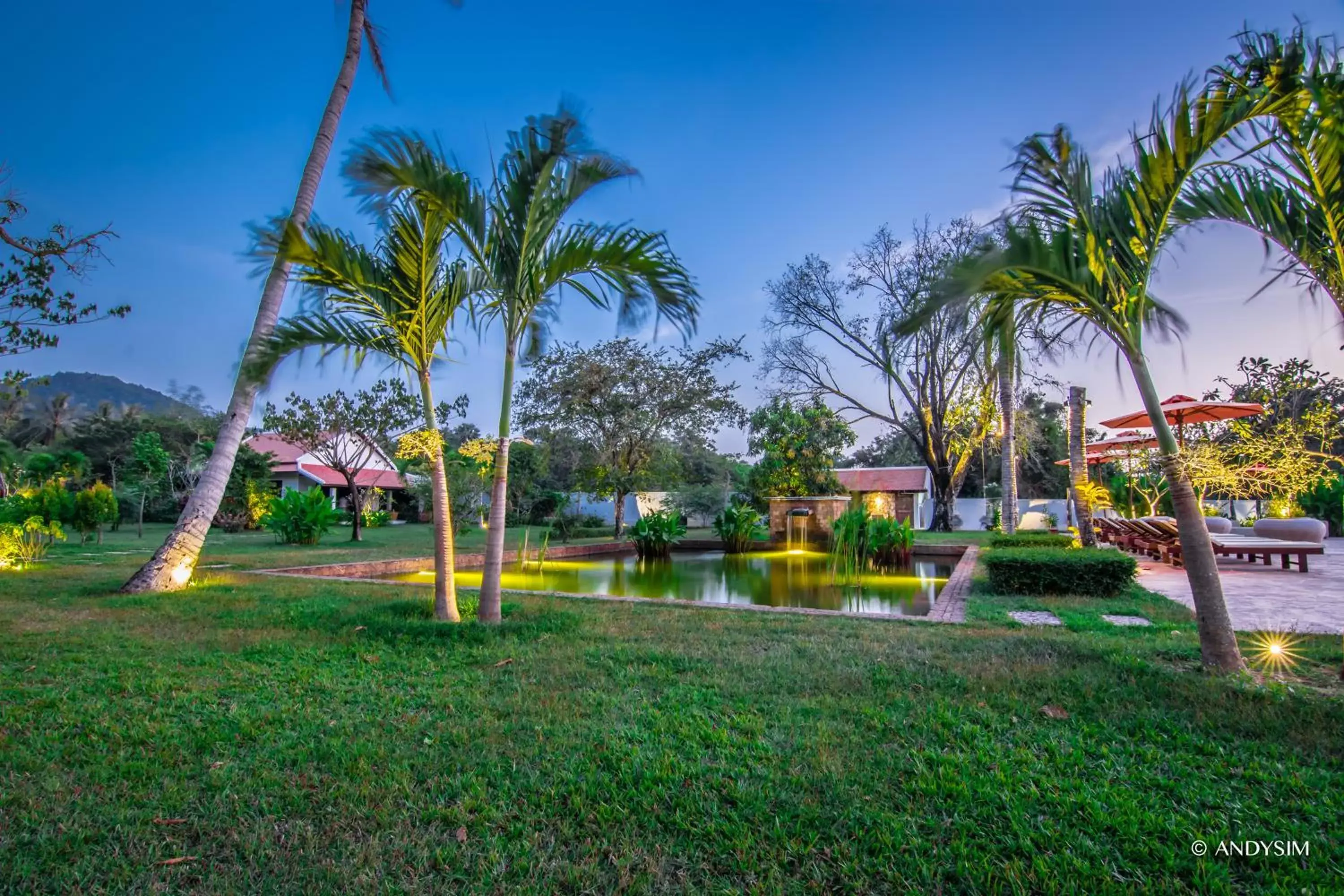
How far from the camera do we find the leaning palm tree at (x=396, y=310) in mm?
4551

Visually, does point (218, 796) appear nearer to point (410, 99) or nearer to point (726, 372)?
point (410, 99)

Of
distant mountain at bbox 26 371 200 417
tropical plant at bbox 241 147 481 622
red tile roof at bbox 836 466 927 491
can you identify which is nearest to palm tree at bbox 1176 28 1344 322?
tropical plant at bbox 241 147 481 622

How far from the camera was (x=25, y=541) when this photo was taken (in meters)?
8.95

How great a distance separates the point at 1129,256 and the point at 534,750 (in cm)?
412

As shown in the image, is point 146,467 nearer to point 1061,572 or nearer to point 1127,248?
point 1061,572

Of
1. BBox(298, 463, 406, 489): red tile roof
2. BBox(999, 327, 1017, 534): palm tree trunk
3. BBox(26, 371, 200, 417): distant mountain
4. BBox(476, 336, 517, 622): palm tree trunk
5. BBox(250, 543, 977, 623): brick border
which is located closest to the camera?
BBox(476, 336, 517, 622): palm tree trunk

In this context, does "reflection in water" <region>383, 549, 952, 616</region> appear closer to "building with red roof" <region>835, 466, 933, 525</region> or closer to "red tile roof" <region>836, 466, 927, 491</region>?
"building with red roof" <region>835, 466, 933, 525</region>

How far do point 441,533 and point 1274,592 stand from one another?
859 centimetres

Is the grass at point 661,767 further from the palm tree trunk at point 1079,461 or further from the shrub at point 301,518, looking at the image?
the shrub at point 301,518

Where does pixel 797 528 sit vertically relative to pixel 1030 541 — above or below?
below

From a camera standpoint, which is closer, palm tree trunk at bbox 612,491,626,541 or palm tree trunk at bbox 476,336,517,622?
palm tree trunk at bbox 476,336,517,622

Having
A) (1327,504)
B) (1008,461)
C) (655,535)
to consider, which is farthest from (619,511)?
(1327,504)

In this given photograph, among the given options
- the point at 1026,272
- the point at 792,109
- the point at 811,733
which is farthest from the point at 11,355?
the point at 792,109

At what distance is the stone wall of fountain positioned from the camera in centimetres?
1541
